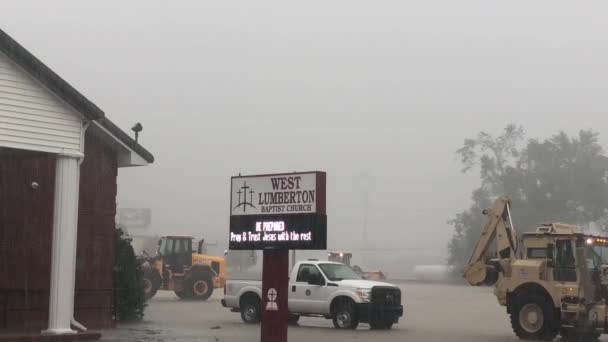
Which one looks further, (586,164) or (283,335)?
(586,164)

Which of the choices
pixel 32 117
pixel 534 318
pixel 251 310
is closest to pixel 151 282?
pixel 251 310

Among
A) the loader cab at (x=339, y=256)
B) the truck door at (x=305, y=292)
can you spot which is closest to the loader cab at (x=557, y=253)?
the truck door at (x=305, y=292)

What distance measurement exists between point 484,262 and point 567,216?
66.6 m

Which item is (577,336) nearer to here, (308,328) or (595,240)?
(595,240)

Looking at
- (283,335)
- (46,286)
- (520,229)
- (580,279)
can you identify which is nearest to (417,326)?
(580,279)

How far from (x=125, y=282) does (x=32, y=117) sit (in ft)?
29.2

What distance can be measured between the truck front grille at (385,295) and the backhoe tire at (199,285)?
649 inches

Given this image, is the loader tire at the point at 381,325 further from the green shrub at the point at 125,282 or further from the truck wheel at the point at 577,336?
the green shrub at the point at 125,282

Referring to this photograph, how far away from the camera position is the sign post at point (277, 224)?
16562mm

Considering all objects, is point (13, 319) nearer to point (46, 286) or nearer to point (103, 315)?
point (46, 286)

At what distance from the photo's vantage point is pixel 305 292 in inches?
933

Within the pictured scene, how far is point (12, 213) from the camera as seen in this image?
1834 cm

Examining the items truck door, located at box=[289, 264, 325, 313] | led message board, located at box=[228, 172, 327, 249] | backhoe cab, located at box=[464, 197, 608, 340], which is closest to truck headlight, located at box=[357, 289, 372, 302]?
truck door, located at box=[289, 264, 325, 313]

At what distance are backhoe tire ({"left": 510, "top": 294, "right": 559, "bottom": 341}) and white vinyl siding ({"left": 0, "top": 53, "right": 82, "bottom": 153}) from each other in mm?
11747
